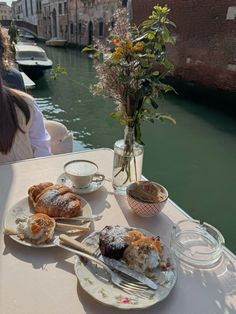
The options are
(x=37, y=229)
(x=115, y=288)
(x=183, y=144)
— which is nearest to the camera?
(x=115, y=288)

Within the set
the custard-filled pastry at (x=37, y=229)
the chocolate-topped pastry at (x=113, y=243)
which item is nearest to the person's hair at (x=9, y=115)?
the custard-filled pastry at (x=37, y=229)

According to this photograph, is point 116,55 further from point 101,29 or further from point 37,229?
point 101,29

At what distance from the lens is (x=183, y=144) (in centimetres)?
355

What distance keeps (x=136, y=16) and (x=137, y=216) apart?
25.5 feet

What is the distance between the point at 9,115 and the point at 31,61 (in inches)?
245

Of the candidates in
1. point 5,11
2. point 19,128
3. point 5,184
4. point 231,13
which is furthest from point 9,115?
point 5,11

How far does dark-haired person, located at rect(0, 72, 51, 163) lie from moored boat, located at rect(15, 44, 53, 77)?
5811 mm

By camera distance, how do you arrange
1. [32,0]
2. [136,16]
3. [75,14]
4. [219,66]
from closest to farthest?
[219,66] < [136,16] < [75,14] < [32,0]

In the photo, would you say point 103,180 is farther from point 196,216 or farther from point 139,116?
point 196,216

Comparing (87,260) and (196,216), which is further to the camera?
(196,216)

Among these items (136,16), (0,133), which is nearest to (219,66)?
(136,16)

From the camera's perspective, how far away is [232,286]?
1.79 ft

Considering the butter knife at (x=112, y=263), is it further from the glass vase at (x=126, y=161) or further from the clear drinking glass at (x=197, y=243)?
the glass vase at (x=126, y=161)

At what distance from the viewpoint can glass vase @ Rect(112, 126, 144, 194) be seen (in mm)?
765
